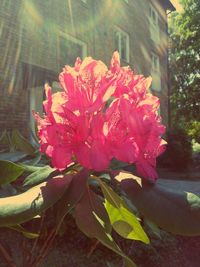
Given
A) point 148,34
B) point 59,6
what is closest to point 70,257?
point 59,6

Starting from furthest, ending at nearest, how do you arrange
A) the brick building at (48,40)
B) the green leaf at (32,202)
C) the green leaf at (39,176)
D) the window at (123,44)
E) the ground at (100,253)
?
the window at (123,44)
the brick building at (48,40)
the ground at (100,253)
the green leaf at (39,176)
the green leaf at (32,202)

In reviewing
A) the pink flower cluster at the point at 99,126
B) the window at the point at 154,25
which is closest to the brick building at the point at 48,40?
the window at the point at 154,25

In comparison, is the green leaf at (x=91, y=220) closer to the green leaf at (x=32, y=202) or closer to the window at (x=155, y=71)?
the green leaf at (x=32, y=202)

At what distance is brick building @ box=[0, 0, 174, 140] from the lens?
11.6 metres

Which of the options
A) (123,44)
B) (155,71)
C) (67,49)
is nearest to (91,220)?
(67,49)

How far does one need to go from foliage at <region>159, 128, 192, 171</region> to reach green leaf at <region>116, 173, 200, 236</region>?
17.1 m

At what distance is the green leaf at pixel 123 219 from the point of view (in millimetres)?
1024

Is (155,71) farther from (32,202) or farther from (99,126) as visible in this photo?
(32,202)

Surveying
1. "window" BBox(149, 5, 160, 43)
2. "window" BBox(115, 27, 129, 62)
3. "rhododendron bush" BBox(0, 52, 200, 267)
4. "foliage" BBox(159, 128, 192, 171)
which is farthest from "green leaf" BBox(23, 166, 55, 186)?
"window" BBox(149, 5, 160, 43)

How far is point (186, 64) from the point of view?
36.9 meters

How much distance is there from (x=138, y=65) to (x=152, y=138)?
2081 cm

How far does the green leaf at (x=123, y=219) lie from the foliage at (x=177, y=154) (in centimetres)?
1709

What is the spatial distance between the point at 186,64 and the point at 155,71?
40.9ft

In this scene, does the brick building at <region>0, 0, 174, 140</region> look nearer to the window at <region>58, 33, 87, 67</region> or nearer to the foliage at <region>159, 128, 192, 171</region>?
the window at <region>58, 33, 87, 67</region>
